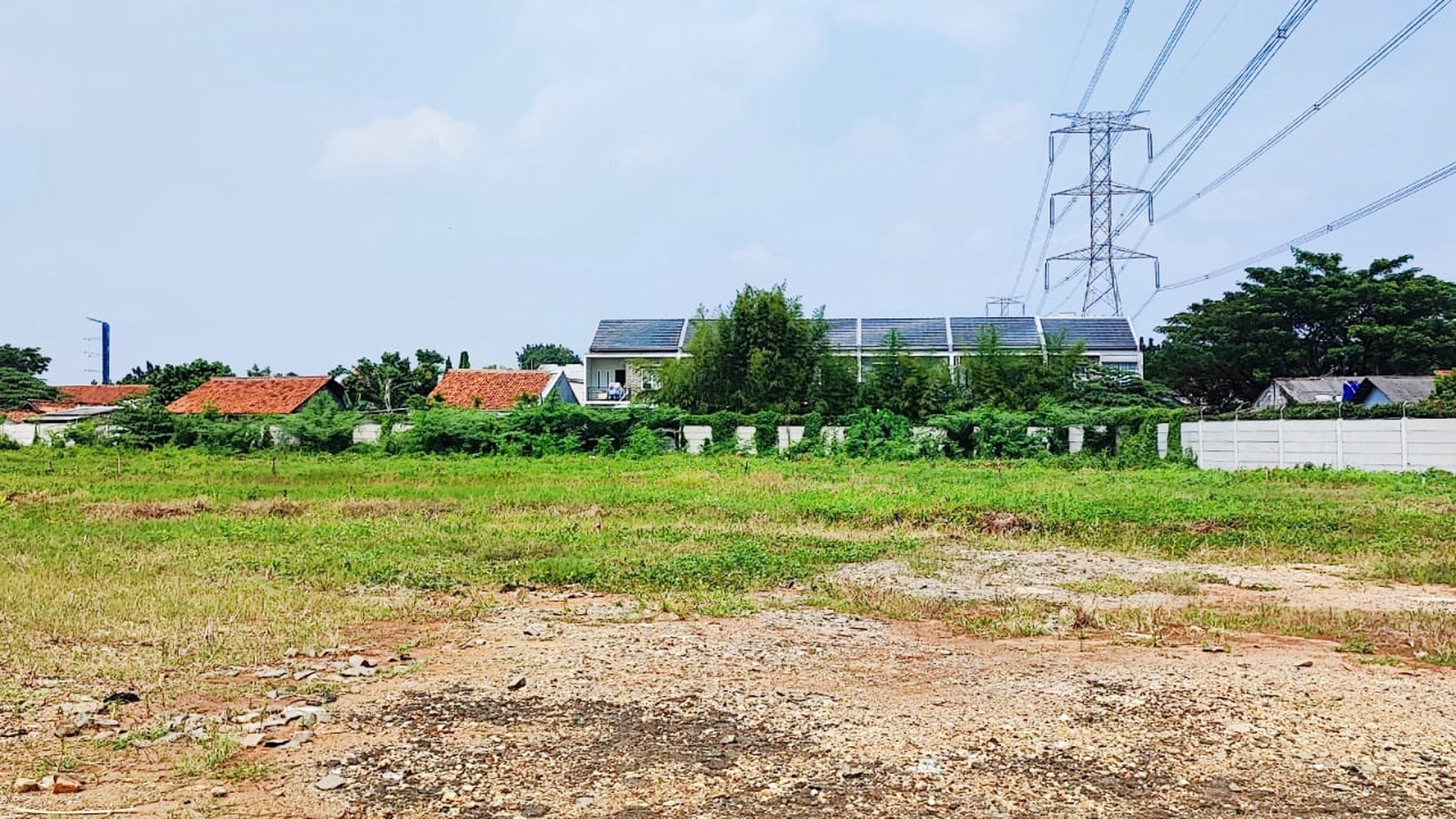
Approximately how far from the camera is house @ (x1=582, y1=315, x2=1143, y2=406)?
40.2 metres

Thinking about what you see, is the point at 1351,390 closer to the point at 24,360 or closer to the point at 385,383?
the point at 385,383

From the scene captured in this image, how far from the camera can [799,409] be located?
119 feet

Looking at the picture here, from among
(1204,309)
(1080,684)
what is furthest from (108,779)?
(1204,309)

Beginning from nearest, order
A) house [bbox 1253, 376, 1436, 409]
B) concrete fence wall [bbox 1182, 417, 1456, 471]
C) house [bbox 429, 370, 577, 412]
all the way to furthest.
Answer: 1. concrete fence wall [bbox 1182, 417, 1456, 471]
2. house [bbox 1253, 376, 1436, 409]
3. house [bbox 429, 370, 577, 412]

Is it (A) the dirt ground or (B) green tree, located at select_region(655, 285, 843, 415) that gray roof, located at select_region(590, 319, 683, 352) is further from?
(A) the dirt ground

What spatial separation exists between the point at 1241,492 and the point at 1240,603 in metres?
10.5

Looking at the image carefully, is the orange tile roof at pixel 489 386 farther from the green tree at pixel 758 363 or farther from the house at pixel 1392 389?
the house at pixel 1392 389

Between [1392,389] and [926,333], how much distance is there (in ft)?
53.7

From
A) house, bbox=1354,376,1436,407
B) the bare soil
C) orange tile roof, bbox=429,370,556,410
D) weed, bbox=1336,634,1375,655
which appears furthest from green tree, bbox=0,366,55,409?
house, bbox=1354,376,1436,407

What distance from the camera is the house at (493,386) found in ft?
141

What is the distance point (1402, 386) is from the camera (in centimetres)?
3409

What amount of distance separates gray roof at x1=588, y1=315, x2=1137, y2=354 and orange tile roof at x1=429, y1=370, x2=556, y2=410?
3066 mm

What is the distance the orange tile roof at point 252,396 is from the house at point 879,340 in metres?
11.7

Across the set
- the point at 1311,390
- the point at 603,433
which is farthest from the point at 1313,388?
the point at 603,433
